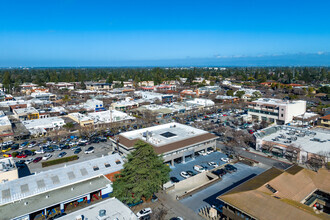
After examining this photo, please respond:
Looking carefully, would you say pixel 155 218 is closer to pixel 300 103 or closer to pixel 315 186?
pixel 315 186

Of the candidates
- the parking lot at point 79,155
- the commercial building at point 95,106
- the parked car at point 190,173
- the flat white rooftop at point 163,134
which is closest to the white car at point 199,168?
the parked car at point 190,173

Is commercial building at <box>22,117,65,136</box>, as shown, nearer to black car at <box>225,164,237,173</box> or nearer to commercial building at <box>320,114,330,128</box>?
black car at <box>225,164,237,173</box>

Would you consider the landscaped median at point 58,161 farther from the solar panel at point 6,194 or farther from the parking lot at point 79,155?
the solar panel at point 6,194

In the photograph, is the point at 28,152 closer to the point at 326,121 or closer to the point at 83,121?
the point at 83,121

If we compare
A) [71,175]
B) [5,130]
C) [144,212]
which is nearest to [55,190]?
[71,175]

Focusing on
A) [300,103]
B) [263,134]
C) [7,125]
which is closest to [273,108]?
[300,103]

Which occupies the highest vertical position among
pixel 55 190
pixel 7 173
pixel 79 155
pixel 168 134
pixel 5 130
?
pixel 168 134

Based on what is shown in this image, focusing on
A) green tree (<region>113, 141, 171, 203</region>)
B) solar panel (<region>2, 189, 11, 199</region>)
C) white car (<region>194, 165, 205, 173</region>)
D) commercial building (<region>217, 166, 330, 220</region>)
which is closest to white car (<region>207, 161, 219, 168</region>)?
white car (<region>194, 165, 205, 173</region>)
